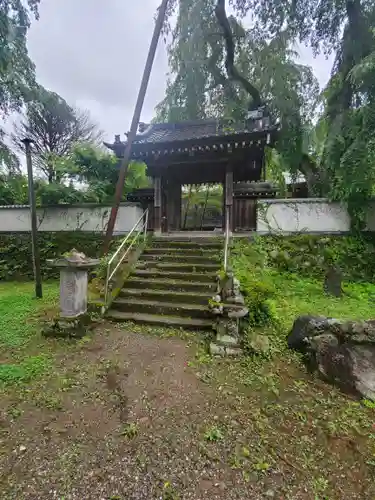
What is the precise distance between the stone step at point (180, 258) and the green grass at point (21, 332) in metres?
2.19

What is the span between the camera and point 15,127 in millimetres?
15898

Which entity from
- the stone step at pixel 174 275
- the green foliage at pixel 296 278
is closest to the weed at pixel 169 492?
the green foliage at pixel 296 278

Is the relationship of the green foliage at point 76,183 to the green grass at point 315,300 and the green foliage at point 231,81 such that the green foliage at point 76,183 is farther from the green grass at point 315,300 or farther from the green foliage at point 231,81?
the green grass at point 315,300

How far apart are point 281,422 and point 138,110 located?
657 cm

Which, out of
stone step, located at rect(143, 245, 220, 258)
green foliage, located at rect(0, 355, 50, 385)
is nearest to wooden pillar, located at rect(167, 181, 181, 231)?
stone step, located at rect(143, 245, 220, 258)

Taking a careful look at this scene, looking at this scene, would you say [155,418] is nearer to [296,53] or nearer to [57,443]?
[57,443]

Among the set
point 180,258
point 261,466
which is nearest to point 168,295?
point 180,258

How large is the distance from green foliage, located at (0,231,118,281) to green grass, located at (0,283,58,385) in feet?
4.64

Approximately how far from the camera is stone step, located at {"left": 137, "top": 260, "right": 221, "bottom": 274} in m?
5.54

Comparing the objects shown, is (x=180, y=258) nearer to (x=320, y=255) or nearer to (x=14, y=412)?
(x=320, y=255)

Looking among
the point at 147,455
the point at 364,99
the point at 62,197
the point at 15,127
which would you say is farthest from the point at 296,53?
the point at 15,127

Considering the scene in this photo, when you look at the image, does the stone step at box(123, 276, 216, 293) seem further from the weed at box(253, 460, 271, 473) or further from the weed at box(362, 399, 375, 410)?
the weed at box(253, 460, 271, 473)

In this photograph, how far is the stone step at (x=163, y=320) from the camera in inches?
166

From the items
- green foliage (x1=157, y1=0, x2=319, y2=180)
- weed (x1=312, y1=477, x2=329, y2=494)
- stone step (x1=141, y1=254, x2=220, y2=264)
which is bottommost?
weed (x1=312, y1=477, x2=329, y2=494)
